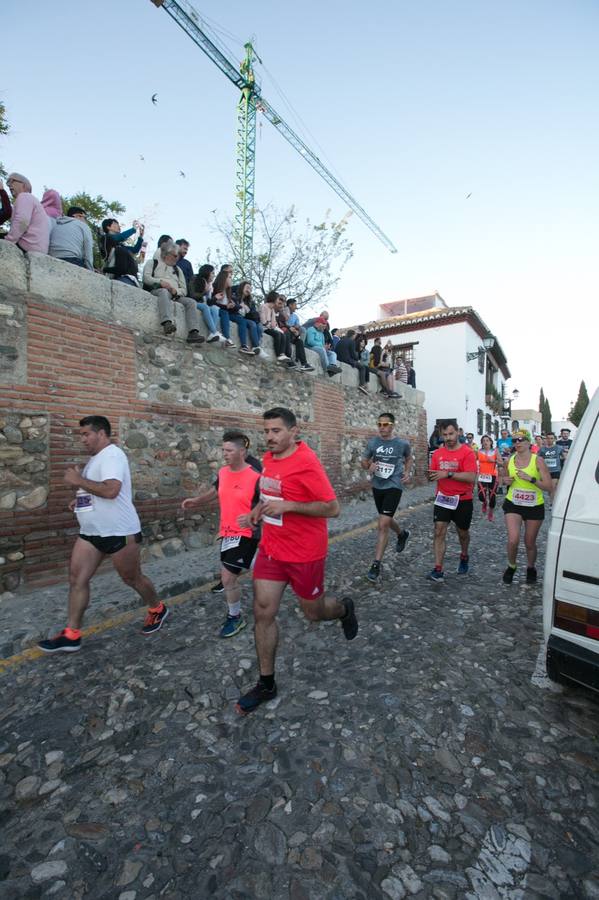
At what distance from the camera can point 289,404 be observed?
9469mm

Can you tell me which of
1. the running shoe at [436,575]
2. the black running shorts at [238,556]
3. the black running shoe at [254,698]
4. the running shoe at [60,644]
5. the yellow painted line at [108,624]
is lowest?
the yellow painted line at [108,624]

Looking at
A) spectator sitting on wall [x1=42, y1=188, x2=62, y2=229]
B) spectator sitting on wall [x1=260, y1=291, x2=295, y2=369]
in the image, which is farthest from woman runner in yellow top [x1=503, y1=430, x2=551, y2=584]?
spectator sitting on wall [x1=42, y1=188, x2=62, y2=229]

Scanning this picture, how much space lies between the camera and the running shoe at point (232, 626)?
3.89m

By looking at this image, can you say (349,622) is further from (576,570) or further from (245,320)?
(245,320)

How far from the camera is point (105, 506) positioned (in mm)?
3670

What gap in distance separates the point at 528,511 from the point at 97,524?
189 inches

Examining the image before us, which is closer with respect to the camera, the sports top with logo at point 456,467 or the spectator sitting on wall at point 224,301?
the sports top with logo at point 456,467

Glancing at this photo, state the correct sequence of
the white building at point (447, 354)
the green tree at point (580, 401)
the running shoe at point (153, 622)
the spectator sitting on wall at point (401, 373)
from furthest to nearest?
the green tree at point (580, 401) → the white building at point (447, 354) → the spectator sitting on wall at point (401, 373) → the running shoe at point (153, 622)

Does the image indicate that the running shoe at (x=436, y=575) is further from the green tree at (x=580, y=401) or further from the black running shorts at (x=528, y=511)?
the green tree at (x=580, y=401)

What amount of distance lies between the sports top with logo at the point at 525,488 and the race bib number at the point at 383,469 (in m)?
1.48

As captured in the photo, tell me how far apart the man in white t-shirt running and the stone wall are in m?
1.55

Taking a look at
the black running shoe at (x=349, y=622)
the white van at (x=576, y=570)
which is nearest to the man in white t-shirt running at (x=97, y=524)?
the black running shoe at (x=349, y=622)

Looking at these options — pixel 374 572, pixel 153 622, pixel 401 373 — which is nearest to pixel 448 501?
pixel 374 572

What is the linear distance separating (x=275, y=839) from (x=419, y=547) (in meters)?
5.73
